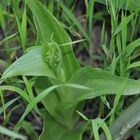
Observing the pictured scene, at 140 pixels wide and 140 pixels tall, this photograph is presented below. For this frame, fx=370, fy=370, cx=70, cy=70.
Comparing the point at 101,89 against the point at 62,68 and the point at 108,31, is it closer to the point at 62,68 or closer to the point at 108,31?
the point at 62,68

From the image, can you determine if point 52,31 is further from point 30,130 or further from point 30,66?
point 30,130

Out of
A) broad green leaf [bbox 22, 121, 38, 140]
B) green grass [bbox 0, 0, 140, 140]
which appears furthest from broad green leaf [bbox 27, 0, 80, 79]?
broad green leaf [bbox 22, 121, 38, 140]

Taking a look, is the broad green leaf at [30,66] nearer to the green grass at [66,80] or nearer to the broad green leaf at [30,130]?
the green grass at [66,80]

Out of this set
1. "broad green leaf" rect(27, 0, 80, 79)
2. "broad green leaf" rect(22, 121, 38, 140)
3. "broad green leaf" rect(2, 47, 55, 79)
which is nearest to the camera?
"broad green leaf" rect(2, 47, 55, 79)

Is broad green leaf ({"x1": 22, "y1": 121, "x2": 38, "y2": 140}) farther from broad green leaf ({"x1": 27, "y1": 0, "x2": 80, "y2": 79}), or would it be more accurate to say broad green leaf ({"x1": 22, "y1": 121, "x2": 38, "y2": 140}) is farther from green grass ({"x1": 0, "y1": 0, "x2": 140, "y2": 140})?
broad green leaf ({"x1": 27, "y1": 0, "x2": 80, "y2": 79})

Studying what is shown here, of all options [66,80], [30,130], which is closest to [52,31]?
[66,80]
